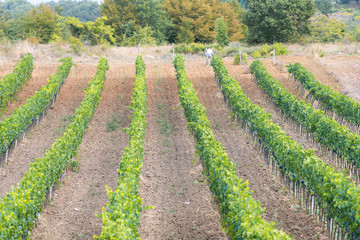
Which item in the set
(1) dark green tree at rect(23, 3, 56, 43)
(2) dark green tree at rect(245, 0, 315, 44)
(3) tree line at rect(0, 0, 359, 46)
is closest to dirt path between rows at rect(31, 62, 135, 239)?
(3) tree line at rect(0, 0, 359, 46)

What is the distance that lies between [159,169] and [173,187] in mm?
1590

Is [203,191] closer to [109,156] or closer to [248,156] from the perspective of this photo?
[248,156]

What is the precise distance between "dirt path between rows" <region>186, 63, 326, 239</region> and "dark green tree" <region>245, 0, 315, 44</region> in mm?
17969

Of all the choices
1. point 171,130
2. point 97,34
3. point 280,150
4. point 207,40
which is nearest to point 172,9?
point 207,40

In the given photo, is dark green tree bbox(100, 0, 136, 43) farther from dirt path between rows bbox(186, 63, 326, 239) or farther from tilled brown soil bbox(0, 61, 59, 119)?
dirt path between rows bbox(186, 63, 326, 239)

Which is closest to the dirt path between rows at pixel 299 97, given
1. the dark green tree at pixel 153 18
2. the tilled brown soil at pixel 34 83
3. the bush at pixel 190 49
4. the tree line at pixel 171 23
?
the bush at pixel 190 49

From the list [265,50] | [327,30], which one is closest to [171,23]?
[327,30]

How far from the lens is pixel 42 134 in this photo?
20688 mm

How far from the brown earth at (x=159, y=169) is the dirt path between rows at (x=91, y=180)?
3 centimetres

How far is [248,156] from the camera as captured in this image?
17734 millimetres

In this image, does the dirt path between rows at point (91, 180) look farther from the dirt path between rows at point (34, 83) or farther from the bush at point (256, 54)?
the bush at point (256, 54)

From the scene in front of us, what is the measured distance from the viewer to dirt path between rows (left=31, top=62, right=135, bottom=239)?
1292 cm

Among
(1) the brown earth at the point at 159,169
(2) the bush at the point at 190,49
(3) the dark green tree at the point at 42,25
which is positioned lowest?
(3) the dark green tree at the point at 42,25

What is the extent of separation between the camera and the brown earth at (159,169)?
1298 centimetres
